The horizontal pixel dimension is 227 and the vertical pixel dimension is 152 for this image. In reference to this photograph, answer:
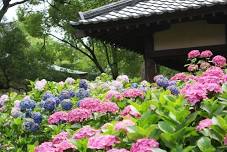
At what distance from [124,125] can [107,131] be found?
0.41 feet

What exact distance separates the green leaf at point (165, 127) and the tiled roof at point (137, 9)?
441cm

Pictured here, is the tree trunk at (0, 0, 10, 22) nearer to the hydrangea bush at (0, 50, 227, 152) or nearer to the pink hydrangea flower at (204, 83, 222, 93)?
the hydrangea bush at (0, 50, 227, 152)

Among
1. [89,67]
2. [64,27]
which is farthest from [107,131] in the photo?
[89,67]

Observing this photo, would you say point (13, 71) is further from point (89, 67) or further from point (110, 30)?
point (110, 30)

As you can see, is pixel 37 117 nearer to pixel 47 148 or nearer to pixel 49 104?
pixel 49 104

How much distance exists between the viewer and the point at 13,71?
77.5 feet

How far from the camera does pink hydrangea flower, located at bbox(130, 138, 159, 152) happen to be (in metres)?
1.88

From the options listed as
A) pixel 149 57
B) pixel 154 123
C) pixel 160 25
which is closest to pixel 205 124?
pixel 154 123

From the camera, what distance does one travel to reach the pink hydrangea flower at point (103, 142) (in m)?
2.03

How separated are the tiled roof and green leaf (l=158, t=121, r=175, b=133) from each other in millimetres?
4415

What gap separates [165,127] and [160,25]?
17.6 ft

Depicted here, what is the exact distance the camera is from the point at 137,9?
7.31m

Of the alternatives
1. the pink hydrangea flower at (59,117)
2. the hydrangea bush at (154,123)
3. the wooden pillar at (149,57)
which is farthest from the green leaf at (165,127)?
the wooden pillar at (149,57)

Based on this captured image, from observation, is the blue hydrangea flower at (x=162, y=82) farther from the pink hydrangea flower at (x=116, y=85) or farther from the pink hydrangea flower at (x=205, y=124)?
the pink hydrangea flower at (x=205, y=124)
